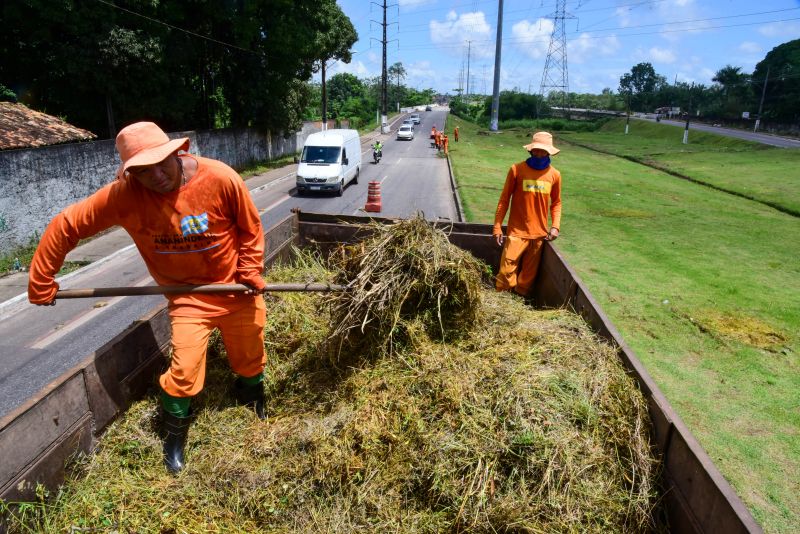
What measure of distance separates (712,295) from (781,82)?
6497cm

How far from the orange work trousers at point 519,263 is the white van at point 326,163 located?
1315cm

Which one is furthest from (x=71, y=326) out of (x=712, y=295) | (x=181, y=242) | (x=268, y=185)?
(x=268, y=185)

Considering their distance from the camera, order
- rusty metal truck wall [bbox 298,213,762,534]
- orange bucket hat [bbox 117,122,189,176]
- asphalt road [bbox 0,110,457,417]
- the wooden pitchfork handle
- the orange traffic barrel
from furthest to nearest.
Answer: the orange traffic barrel < asphalt road [bbox 0,110,457,417] < the wooden pitchfork handle < orange bucket hat [bbox 117,122,189,176] < rusty metal truck wall [bbox 298,213,762,534]

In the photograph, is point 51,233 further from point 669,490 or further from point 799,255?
point 799,255

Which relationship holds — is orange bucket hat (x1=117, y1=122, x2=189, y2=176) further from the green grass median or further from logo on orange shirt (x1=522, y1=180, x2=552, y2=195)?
the green grass median

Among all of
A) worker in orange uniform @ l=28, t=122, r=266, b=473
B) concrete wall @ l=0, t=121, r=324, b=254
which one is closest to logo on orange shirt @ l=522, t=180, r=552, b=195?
worker in orange uniform @ l=28, t=122, r=266, b=473

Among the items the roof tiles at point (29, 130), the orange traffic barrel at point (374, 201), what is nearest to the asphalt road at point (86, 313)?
the orange traffic barrel at point (374, 201)

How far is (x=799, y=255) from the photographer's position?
11.0 metres

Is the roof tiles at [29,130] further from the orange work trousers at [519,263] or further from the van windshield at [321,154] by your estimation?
the orange work trousers at [519,263]

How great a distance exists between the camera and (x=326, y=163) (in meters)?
18.7

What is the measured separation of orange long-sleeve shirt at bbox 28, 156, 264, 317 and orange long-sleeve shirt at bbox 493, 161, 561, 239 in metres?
3.22

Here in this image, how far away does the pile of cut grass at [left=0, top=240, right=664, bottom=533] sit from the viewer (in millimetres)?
2803

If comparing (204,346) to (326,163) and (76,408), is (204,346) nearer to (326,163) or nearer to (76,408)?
(76,408)

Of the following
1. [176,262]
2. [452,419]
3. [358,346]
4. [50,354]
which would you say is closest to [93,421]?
[176,262]
